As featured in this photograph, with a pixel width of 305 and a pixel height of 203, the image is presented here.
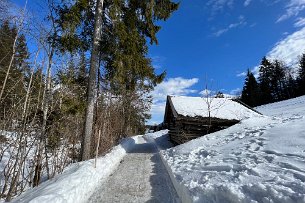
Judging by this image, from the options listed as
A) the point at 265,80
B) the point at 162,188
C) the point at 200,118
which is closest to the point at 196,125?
the point at 200,118

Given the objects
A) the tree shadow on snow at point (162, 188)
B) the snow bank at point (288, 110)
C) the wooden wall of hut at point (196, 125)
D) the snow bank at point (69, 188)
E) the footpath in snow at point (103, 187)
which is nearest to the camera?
the snow bank at point (69, 188)

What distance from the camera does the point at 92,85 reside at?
10375mm

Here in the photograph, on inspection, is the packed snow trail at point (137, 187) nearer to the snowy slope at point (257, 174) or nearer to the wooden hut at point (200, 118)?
the snowy slope at point (257, 174)

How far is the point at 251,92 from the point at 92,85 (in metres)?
46.5

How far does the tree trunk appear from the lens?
33.3 ft

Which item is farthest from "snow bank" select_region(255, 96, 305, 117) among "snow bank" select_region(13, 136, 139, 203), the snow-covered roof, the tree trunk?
"snow bank" select_region(13, 136, 139, 203)

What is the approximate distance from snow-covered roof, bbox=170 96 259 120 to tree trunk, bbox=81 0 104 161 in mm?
7079

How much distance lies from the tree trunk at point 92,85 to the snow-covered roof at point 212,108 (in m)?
7.08

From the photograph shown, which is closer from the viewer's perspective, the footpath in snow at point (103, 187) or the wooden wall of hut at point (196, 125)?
the footpath in snow at point (103, 187)

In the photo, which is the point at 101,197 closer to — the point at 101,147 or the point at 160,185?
the point at 160,185

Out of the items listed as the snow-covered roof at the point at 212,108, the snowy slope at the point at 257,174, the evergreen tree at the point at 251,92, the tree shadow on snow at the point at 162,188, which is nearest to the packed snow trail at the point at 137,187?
the tree shadow on snow at the point at 162,188

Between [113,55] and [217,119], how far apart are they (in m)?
8.85

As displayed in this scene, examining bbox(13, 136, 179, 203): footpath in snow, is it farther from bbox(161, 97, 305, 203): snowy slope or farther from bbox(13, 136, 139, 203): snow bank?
bbox(161, 97, 305, 203): snowy slope

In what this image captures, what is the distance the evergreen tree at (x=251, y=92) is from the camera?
163 feet
